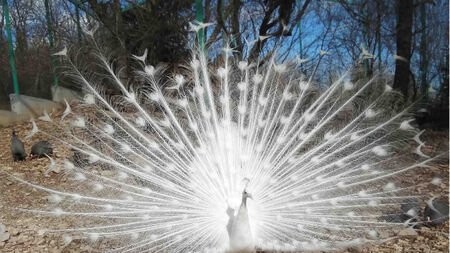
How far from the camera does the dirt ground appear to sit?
2.44 meters

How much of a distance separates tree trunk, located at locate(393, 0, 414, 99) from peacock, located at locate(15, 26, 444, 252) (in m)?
2.67

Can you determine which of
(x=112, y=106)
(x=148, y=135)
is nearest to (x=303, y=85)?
(x=148, y=135)

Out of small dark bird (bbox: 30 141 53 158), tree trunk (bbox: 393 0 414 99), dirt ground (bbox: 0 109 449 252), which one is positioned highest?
tree trunk (bbox: 393 0 414 99)

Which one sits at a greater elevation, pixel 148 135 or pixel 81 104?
pixel 81 104

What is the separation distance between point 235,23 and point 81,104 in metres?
2.76

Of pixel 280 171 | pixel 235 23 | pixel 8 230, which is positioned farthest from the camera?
pixel 235 23

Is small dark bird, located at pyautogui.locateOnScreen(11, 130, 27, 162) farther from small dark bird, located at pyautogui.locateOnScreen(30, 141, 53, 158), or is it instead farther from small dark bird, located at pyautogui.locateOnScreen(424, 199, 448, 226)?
small dark bird, located at pyautogui.locateOnScreen(424, 199, 448, 226)

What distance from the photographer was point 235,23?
454 centimetres

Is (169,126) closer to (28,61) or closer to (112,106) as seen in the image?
(112,106)

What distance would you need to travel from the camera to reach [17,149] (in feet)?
12.9

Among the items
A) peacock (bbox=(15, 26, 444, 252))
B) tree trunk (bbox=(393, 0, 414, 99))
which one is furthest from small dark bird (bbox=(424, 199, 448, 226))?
tree trunk (bbox=(393, 0, 414, 99))

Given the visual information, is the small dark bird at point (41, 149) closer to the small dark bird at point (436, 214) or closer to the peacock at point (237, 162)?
the peacock at point (237, 162)

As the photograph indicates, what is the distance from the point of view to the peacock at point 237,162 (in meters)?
2.10

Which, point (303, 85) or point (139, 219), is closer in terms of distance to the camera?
point (139, 219)
